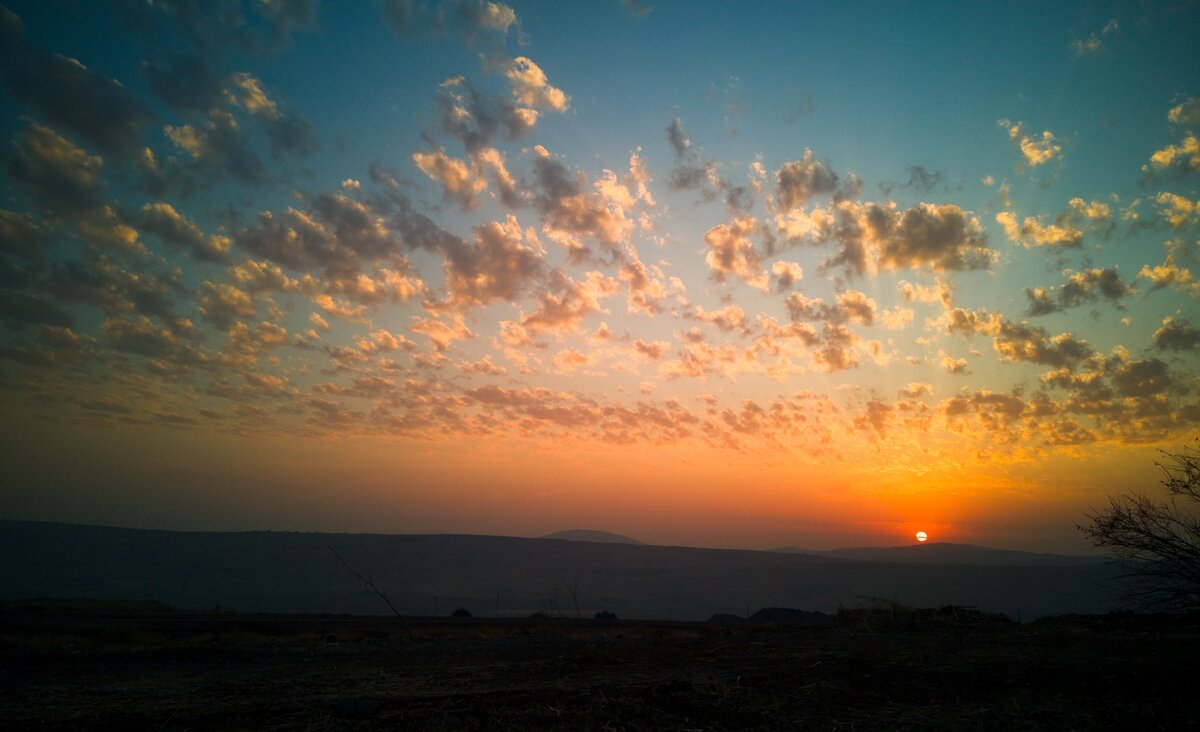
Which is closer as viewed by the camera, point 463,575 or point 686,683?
point 686,683

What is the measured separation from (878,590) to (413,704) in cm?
10781

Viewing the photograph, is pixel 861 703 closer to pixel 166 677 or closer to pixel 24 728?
pixel 24 728

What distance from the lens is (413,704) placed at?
7512mm

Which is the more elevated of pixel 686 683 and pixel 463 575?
pixel 686 683

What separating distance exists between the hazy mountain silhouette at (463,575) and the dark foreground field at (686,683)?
251ft

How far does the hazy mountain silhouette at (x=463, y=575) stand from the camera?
94.2m

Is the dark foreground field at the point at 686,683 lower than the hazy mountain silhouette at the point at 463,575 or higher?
higher

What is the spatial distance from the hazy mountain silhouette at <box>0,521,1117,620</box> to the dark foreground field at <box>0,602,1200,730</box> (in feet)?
251

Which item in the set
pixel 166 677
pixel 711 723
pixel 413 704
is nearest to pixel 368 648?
pixel 166 677

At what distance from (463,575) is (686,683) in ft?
419

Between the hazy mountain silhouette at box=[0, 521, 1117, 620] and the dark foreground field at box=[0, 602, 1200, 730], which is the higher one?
the dark foreground field at box=[0, 602, 1200, 730]

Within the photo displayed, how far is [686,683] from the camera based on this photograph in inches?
313

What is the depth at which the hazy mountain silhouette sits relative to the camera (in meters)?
94.2

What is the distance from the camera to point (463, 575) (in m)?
126
